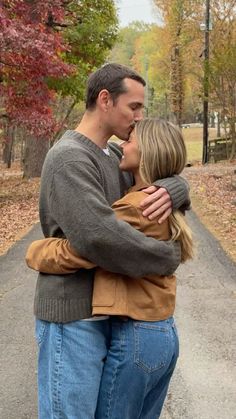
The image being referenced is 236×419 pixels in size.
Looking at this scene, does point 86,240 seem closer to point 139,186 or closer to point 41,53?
point 139,186

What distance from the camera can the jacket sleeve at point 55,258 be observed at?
1987 mm

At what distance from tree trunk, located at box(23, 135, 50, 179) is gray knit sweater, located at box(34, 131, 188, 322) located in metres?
18.2

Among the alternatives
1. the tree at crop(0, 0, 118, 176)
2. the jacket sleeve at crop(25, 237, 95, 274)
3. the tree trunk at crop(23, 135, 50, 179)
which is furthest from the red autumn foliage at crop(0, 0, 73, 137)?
the jacket sleeve at crop(25, 237, 95, 274)

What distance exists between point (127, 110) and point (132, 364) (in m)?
0.89

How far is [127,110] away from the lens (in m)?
2.16

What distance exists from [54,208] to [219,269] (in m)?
5.67

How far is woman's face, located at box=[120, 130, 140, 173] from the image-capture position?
2.12 meters

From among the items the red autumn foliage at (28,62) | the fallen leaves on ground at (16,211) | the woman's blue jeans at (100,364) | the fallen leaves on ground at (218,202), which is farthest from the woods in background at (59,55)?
the woman's blue jeans at (100,364)

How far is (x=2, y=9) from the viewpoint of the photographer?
10961 mm

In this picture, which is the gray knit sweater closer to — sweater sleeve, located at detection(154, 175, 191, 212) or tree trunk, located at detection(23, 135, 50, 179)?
sweater sleeve, located at detection(154, 175, 191, 212)

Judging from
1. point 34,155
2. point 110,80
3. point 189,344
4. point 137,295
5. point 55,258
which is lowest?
point 34,155

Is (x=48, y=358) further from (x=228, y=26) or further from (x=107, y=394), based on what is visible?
(x=228, y=26)

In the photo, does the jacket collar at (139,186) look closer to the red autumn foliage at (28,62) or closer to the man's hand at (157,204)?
the man's hand at (157,204)

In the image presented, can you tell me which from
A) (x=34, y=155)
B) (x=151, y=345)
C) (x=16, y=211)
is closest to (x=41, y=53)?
(x=16, y=211)
